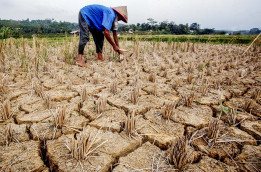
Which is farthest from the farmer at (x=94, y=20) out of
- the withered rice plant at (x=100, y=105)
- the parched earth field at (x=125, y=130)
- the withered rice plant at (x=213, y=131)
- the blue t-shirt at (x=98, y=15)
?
the withered rice plant at (x=213, y=131)

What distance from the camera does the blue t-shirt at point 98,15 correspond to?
2998mm

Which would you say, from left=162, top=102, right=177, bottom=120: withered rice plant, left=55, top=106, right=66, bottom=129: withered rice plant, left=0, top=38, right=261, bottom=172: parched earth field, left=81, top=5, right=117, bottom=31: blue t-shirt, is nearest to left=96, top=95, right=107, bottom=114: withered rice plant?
left=0, top=38, right=261, bottom=172: parched earth field

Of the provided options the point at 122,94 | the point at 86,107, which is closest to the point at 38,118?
the point at 86,107

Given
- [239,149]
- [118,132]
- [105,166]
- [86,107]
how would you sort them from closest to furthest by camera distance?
1. [105,166]
2. [239,149]
3. [118,132]
4. [86,107]

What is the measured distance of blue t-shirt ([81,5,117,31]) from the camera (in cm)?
300

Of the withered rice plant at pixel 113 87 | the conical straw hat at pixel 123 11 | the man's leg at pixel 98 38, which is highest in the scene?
the conical straw hat at pixel 123 11

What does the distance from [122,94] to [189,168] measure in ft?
3.78

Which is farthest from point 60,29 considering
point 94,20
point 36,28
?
point 36,28

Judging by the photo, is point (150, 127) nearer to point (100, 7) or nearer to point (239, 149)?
point (239, 149)

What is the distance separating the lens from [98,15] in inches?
123

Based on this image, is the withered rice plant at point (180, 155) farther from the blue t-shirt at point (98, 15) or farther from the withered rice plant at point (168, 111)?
the blue t-shirt at point (98, 15)

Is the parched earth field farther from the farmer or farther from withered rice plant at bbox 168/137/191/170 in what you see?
the farmer

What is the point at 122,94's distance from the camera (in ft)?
6.15

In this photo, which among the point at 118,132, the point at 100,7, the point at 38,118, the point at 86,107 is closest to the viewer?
the point at 118,132
